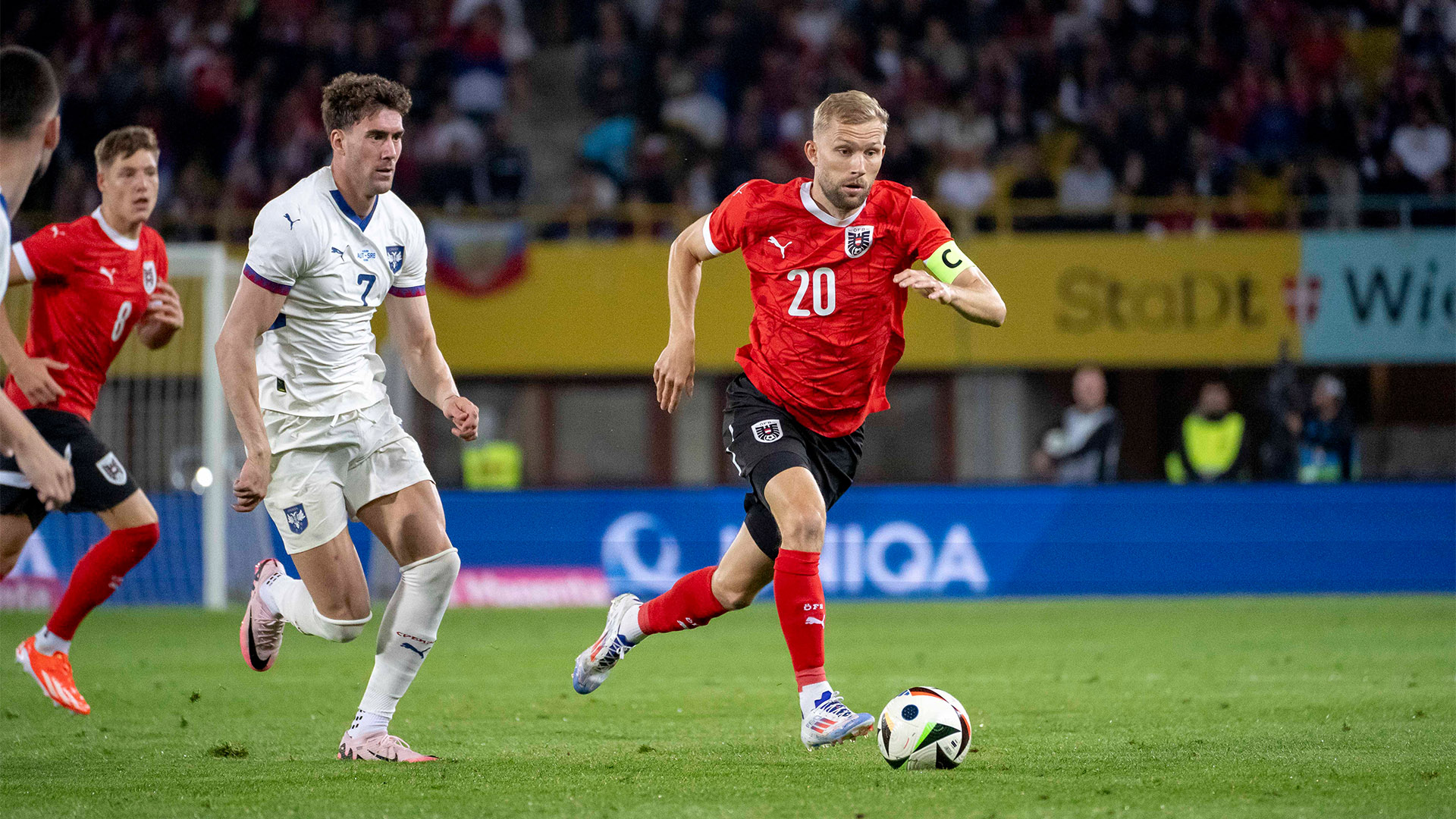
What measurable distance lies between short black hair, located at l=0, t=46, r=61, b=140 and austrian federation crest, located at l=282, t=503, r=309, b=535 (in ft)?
5.20

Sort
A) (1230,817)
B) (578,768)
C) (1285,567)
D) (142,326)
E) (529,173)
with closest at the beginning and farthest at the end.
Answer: (1230,817)
(578,768)
(142,326)
(1285,567)
(529,173)

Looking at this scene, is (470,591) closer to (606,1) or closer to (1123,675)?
(1123,675)

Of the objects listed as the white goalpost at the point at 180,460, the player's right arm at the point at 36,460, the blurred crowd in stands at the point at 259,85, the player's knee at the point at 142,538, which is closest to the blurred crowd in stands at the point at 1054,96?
the blurred crowd in stands at the point at 259,85

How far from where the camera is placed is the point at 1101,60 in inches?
736

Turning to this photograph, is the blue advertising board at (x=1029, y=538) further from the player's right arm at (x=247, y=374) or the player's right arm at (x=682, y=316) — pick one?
the player's right arm at (x=247, y=374)

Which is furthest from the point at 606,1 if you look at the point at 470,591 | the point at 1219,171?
the point at 470,591

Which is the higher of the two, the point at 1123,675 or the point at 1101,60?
the point at 1101,60

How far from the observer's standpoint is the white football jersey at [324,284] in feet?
17.7

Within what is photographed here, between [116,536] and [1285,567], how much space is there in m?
9.81

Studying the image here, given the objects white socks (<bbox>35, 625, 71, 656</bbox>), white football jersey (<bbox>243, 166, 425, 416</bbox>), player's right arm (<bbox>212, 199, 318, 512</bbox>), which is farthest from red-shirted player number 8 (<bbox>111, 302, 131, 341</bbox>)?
player's right arm (<bbox>212, 199, 318, 512</bbox>)

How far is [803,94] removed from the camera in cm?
1895

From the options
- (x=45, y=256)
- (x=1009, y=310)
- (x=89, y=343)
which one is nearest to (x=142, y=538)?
(x=89, y=343)

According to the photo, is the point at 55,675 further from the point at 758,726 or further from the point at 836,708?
the point at 836,708

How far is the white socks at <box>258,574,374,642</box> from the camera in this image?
5703 mm
